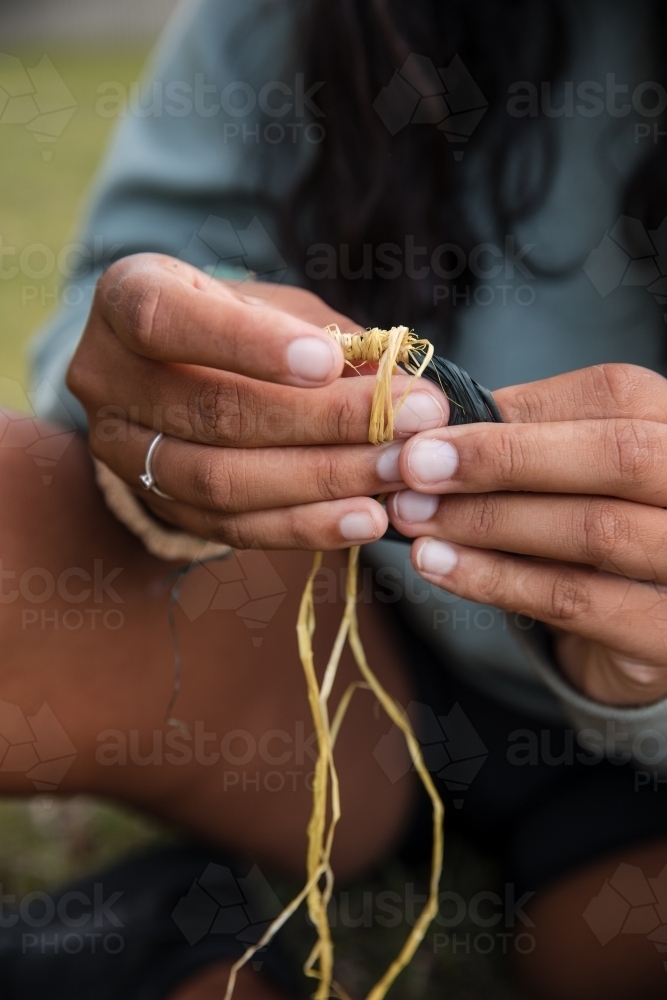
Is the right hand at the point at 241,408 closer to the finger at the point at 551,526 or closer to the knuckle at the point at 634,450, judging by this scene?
the finger at the point at 551,526

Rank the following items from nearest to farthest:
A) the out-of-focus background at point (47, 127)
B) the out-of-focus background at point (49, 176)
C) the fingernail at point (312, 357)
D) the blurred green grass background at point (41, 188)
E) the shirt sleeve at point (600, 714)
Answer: the fingernail at point (312, 357)
the shirt sleeve at point (600, 714)
the out-of-focus background at point (49, 176)
the blurred green grass background at point (41, 188)
the out-of-focus background at point (47, 127)

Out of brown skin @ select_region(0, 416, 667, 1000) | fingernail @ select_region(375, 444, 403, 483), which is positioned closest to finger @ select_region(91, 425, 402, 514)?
fingernail @ select_region(375, 444, 403, 483)

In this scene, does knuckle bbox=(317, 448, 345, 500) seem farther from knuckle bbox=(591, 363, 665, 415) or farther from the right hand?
knuckle bbox=(591, 363, 665, 415)

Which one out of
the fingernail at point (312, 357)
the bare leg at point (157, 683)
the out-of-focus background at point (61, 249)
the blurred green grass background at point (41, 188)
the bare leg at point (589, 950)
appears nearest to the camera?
the fingernail at point (312, 357)

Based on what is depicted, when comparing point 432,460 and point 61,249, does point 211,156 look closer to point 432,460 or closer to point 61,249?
point 432,460

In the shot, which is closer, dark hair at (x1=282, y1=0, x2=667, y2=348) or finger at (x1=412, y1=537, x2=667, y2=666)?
finger at (x1=412, y1=537, x2=667, y2=666)

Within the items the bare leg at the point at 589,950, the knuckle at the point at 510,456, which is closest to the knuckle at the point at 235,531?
the knuckle at the point at 510,456

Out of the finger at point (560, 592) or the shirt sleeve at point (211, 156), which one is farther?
the shirt sleeve at point (211, 156)
